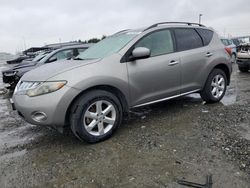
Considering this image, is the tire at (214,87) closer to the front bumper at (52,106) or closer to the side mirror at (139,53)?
the side mirror at (139,53)

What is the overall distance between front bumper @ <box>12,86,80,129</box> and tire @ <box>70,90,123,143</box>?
0.51ft

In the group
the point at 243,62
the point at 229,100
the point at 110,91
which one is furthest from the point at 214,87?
the point at 243,62

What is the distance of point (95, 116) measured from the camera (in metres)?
3.87

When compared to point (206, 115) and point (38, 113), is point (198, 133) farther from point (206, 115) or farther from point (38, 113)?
point (38, 113)

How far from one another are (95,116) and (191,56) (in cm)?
238

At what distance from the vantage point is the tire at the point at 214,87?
5543 mm

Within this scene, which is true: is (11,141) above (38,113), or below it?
below

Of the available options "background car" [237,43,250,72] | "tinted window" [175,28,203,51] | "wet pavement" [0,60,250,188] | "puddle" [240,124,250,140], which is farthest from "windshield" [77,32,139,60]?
"background car" [237,43,250,72]

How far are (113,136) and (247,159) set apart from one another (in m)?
1.97

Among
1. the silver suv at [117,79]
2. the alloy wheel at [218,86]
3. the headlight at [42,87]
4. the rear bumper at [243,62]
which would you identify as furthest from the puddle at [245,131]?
the rear bumper at [243,62]

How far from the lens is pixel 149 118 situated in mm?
5023

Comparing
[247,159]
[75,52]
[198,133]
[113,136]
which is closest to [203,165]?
[247,159]

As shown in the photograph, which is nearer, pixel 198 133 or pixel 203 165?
pixel 203 165

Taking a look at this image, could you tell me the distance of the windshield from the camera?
4.36 metres
